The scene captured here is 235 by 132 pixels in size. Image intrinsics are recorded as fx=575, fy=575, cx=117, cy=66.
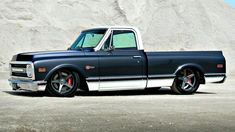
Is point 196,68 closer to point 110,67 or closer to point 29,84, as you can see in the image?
point 110,67

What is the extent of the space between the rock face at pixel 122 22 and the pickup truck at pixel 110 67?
70.1 feet

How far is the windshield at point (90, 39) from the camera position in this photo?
46.4 feet

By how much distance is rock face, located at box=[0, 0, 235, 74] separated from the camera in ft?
123

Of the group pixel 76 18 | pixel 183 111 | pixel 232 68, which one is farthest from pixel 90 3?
pixel 183 111

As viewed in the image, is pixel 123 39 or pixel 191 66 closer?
pixel 123 39

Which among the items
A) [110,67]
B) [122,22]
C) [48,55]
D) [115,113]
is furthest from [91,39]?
[122,22]

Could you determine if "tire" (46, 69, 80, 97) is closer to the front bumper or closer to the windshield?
the front bumper

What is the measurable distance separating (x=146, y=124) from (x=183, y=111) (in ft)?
6.70

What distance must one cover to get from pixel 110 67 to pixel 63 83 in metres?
1.22

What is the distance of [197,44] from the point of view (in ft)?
131

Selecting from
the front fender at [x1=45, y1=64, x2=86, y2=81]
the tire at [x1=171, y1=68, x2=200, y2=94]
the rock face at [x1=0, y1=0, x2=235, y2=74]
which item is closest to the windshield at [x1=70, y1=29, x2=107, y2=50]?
the front fender at [x1=45, y1=64, x2=86, y2=81]

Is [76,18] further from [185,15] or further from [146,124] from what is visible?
[146,124]

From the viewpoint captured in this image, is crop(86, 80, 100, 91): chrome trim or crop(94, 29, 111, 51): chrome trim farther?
crop(94, 29, 111, 51): chrome trim

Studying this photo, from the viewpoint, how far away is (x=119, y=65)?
13.9m
